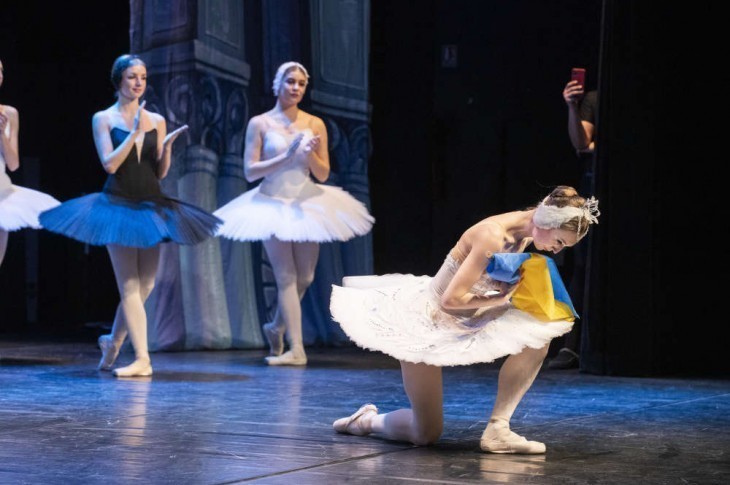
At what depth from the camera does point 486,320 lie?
135 inches

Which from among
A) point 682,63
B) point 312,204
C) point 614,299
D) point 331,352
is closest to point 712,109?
point 682,63

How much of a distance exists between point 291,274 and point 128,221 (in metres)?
1.13

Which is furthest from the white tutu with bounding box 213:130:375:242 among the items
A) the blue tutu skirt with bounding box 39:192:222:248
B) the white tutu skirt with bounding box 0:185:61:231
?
the white tutu skirt with bounding box 0:185:61:231

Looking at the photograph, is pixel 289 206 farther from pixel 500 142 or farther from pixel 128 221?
pixel 500 142

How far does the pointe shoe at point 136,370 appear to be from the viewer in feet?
17.7

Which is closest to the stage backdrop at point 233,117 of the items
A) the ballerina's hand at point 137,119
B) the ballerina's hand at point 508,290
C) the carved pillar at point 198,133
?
the carved pillar at point 198,133

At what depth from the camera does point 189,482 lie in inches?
111

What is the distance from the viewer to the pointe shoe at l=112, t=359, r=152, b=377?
5.39 m

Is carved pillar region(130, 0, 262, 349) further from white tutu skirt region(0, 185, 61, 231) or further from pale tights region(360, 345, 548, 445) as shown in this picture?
pale tights region(360, 345, 548, 445)

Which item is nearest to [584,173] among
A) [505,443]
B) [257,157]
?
[257,157]

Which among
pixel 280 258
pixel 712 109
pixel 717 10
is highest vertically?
pixel 717 10

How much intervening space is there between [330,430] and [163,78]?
368 cm

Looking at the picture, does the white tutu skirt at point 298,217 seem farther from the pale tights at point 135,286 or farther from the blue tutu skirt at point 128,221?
the pale tights at point 135,286

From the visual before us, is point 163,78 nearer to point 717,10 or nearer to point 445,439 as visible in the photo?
point 717,10
